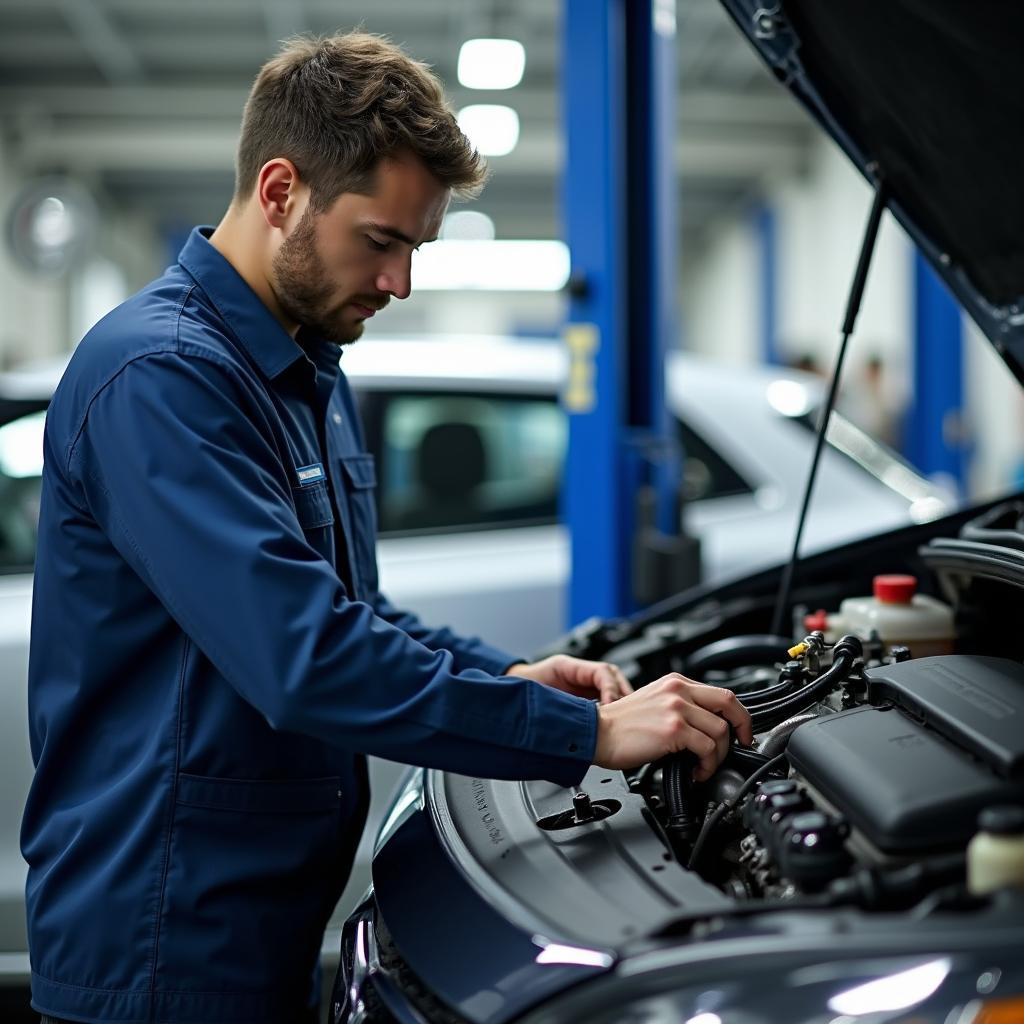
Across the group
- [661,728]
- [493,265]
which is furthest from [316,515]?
[493,265]

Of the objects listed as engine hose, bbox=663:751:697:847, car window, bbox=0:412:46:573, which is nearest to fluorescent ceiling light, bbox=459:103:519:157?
car window, bbox=0:412:46:573

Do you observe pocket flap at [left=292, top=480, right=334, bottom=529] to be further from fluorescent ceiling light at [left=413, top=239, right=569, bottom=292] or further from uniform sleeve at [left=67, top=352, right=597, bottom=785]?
fluorescent ceiling light at [left=413, top=239, right=569, bottom=292]

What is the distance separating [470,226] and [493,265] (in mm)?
1534

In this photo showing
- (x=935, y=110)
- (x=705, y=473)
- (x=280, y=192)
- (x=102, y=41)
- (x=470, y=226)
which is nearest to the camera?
(x=280, y=192)

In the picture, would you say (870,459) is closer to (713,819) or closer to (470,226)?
(713,819)

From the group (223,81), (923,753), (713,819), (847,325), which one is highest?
(223,81)

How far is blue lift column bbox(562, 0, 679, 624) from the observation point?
3297 mm

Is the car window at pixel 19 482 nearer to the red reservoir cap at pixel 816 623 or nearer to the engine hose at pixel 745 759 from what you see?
the red reservoir cap at pixel 816 623

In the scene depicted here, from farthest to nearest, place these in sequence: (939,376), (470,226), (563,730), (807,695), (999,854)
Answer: (470,226) < (939,376) < (807,695) < (563,730) < (999,854)

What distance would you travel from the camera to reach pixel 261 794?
1366 mm

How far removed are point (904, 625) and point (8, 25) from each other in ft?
32.0

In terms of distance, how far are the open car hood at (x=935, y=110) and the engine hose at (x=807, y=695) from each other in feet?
2.04

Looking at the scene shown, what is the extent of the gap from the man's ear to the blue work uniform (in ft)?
0.31

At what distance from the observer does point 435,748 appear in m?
1.25
